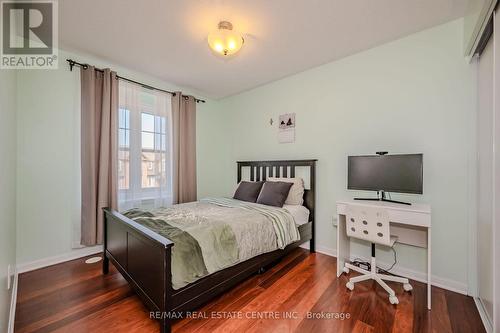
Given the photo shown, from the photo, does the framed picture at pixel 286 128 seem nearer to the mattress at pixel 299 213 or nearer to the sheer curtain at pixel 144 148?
the mattress at pixel 299 213

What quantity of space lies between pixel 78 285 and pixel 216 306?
1426 millimetres

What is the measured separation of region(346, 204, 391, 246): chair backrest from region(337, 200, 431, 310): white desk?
15 centimetres

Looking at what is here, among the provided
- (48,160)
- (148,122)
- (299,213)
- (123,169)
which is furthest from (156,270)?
(148,122)

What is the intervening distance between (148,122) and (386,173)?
331 centimetres

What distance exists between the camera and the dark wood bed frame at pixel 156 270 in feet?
4.52

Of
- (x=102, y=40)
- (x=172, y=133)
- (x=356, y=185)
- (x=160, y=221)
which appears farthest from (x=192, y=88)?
(x=356, y=185)

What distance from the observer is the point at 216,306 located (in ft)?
5.76

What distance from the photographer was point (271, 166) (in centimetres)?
344

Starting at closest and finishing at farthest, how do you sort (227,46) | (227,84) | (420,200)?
1. (227,46)
2. (420,200)
3. (227,84)

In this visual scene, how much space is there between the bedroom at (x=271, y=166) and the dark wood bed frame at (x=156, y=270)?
2 cm

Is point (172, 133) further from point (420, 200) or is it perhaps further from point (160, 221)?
point (420, 200)

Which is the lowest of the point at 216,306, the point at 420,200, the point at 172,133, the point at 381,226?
the point at 216,306

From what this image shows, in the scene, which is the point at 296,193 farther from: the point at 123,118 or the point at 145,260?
the point at 123,118

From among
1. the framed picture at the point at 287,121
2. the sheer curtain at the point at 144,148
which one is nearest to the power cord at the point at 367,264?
the framed picture at the point at 287,121
